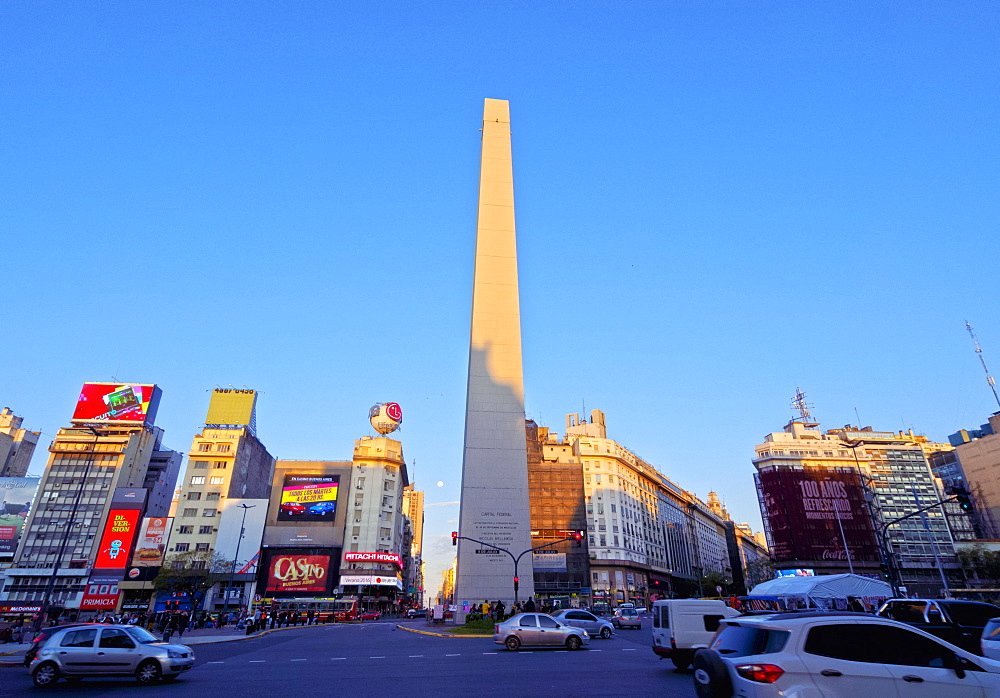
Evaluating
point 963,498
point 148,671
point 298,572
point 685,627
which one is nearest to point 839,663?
point 685,627

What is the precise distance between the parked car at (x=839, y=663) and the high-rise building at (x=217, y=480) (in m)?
86.1

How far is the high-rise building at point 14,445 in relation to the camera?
10850 centimetres

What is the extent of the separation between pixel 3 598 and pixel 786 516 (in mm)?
129641

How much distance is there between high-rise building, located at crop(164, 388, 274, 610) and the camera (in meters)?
83.6

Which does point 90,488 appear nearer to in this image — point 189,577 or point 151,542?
point 151,542

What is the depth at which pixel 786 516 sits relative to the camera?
106m

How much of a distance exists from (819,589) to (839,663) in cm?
2303

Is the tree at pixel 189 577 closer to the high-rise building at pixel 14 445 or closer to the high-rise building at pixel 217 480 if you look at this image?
the high-rise building at pixel 217 480

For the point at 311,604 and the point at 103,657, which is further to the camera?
the point at 311,604

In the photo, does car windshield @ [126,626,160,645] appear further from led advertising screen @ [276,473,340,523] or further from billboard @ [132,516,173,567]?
billboard @ [132,516,173,567]

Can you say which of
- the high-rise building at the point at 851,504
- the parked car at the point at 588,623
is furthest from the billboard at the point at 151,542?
the high-rise building at the point at 851,504

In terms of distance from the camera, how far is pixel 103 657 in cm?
1258

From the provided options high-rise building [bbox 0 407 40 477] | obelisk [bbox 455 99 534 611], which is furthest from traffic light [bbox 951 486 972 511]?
high-rise building [bbox 0 407 40 477]

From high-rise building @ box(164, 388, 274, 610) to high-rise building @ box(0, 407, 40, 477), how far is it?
44.1 meters
